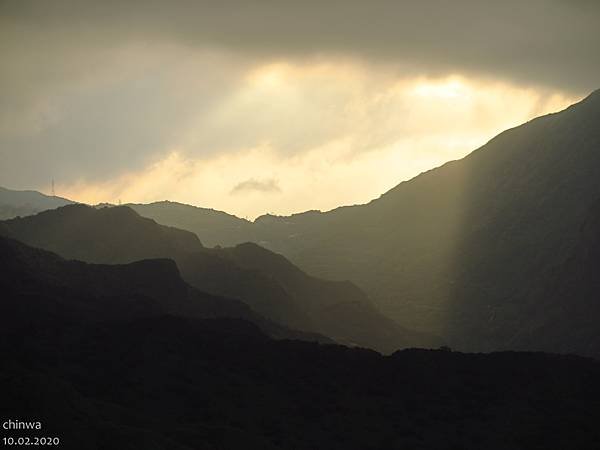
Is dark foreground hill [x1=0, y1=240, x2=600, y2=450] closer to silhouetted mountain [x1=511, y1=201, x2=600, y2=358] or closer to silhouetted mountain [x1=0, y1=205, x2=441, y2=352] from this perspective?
silhouetted mountain [x1=0, y1=205, x2=441, y2=352]

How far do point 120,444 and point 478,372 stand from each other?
42.8 metres

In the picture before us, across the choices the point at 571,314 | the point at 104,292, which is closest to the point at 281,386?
the point at 104,292

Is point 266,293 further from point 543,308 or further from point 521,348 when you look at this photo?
point 543,308

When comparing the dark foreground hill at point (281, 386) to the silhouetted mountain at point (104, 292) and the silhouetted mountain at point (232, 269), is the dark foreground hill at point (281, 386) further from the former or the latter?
the silhouetted mountain at point (232, 269)

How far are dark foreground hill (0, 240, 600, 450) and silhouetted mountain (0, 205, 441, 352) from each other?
48.1 metres

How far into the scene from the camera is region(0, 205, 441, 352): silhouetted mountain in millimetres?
151250

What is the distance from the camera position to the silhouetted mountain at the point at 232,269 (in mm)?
151250

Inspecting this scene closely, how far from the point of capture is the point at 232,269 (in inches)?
6280

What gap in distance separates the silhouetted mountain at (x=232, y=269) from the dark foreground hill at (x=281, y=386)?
158ft

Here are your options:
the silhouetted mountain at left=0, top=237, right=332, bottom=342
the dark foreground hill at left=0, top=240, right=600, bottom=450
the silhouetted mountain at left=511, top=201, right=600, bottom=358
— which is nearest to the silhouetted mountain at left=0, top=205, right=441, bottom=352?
the silhouetted mountain at left=0, top=237, right=332, bottom=342

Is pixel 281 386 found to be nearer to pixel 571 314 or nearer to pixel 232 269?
pixel 232 269

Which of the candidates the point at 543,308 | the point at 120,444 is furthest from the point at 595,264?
the point at 120,444

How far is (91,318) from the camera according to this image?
10381cm

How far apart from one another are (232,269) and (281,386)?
74.9 metres
